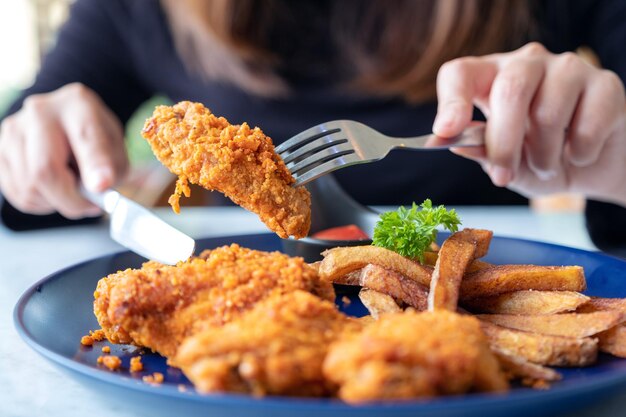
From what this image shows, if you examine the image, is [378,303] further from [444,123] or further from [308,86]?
[308,86]

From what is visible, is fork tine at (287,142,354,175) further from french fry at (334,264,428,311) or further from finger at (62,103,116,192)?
finger at (62,103,116,192)

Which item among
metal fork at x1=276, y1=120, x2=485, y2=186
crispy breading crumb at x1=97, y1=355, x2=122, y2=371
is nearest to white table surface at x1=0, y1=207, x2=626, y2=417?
crispy breading crumb at x1=97, y1=355, x2=122, y2=371

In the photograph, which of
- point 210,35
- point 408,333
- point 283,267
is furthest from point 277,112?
point 408,333

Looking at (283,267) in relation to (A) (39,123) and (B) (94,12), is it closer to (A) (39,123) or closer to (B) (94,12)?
(A) (39,123)

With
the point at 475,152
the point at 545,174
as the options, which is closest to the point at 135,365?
the point at 475,152

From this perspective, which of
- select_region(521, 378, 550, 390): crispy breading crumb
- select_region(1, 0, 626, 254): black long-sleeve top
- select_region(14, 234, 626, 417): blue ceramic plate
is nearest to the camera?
select_region(14, 234, 626, 417): blue ceramic plate

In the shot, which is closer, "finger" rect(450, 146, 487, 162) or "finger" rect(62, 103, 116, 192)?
"finger" rect(450, 146, 487, 162)

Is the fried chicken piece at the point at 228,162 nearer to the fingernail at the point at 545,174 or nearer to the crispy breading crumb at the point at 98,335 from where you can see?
the crispy breading crumb at the point at 98,335

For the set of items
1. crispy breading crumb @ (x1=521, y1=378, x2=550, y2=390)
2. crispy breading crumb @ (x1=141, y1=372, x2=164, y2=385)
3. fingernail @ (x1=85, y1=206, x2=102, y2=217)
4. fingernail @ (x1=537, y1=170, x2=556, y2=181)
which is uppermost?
fingernail @ (x1=537, y1=170, x2=556, y2=181)
